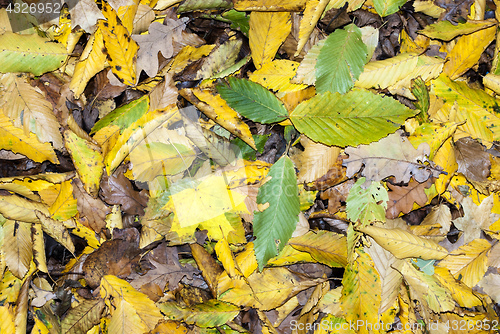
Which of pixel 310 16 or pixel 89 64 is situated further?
pixel 89 64

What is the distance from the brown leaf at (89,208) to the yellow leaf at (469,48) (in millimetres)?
2318

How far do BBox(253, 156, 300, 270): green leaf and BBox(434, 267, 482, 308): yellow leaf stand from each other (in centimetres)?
97

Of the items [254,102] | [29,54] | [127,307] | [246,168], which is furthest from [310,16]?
[127,307]

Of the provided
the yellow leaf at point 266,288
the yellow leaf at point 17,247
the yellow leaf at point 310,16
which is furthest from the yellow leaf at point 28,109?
the yellow leaf at point 310,16

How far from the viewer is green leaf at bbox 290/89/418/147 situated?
68.3 inches

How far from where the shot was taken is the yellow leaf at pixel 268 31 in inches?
73.9

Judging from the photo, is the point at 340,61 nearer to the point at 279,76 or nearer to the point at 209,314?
the point at 279,76

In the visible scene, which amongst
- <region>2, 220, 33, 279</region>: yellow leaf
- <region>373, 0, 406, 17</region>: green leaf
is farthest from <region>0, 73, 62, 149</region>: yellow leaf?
<region>373, 0, 406, 17</region>: green leaf

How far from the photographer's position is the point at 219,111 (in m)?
1.88

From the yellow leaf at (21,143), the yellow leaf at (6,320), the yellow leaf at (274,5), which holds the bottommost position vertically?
the yellow leaf at (6,320)

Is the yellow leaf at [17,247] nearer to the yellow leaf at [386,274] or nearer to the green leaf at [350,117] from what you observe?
the green leaf at [350,117]

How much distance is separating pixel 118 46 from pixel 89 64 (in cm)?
23

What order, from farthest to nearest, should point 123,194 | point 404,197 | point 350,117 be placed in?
1. point 123,194
2. point 404,197
3. point 350,117

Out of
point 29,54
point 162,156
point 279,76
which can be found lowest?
point 162,156
